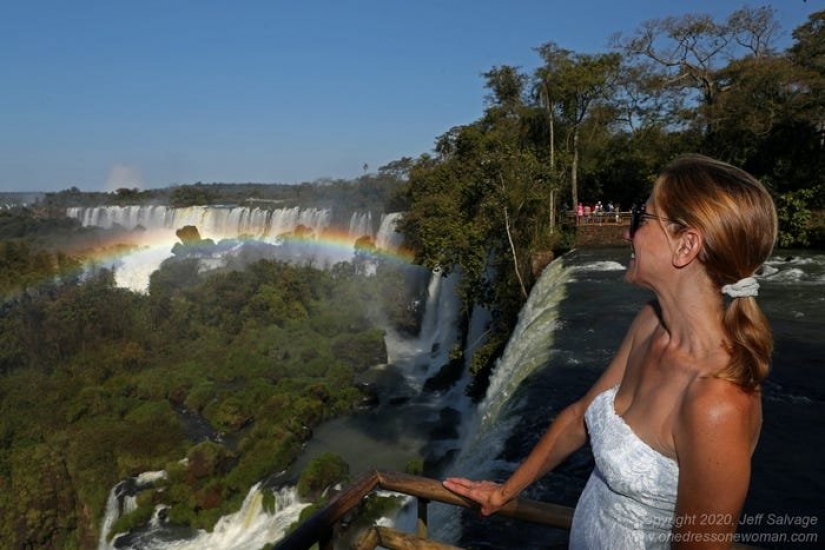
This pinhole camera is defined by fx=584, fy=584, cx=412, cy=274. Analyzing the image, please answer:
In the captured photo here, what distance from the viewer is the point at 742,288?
3.90 feet

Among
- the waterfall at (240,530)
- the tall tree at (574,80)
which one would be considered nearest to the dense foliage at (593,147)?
the tall tree at (574,80)

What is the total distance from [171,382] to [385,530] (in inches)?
815

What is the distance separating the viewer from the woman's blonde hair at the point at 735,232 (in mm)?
1175

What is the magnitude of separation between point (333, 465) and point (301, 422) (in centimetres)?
388

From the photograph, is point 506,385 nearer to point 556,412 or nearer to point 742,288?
point 556,412

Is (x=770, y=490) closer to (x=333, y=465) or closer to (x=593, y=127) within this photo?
(x=333, y=465)

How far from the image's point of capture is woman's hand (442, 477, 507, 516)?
185 centimetres

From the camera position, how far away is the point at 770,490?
4941mm

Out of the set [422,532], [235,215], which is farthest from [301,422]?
[235,215]

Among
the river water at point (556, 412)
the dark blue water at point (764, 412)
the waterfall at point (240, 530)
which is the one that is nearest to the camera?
the dark blue water at point (764, 412)

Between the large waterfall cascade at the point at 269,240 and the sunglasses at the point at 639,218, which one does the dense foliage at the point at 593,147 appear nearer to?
the large waterfall cascade at the point at 269,240

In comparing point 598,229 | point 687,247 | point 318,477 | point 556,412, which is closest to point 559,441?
point 687,247

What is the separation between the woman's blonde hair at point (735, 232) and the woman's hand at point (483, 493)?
3.11 ft

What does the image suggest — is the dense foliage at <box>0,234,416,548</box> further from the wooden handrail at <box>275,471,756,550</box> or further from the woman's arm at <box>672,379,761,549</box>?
the woman's arm at <box>672,379,761,549</box>
